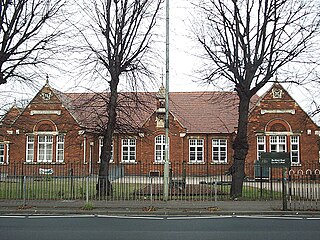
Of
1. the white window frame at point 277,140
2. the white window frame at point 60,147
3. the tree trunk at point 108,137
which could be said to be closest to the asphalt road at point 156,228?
the tree trunk at point 108,137

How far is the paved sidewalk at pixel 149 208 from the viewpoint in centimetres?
1616

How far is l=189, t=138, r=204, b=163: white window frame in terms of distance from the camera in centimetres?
4104

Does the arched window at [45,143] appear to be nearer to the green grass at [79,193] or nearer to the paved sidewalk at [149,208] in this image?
the green grass at [79,193]

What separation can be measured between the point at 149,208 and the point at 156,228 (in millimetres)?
4692

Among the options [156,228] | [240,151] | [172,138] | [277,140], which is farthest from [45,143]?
[156,228]

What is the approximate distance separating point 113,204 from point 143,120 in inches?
908

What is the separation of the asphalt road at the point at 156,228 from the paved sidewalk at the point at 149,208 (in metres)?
1.10

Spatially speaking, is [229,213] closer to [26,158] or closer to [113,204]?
[113,204]

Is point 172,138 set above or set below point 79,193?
above

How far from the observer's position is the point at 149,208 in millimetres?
→ 16938

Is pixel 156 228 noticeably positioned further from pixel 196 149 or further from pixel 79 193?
pixel 196 149

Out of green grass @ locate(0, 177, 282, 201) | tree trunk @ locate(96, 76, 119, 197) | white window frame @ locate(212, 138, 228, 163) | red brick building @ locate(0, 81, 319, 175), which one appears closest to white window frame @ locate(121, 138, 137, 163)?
red brick building @ locate(0, 81, 319, 175)

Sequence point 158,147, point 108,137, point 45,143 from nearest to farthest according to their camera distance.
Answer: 1. point 108,137
2. point 45,143
3. point 158,147

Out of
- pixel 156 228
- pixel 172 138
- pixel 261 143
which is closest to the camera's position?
pixel 156 228
